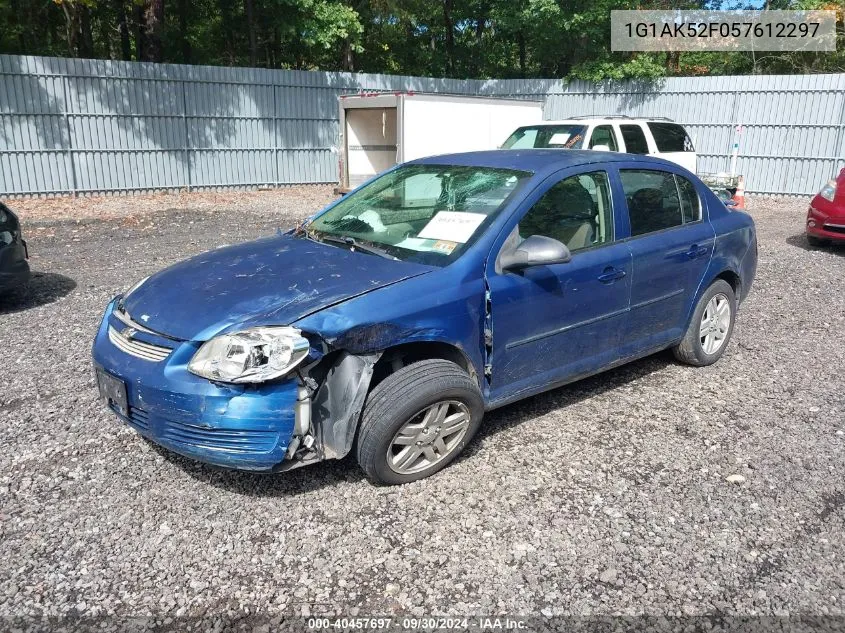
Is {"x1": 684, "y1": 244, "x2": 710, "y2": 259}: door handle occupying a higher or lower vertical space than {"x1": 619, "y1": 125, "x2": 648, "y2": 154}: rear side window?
lower

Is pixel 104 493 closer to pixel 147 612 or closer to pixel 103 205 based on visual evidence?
pixel 147 612

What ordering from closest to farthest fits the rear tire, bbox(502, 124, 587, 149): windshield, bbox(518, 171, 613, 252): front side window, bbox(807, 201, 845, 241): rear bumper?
bbox(518, 171, 613, 252): front side window < the rear tire < bbox(807, 201, 845, 241): rear bumper < bbox(502, 124, 587, 149): windshield

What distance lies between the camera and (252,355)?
3.01 metres

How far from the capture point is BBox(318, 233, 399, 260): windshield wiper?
3.77 meters

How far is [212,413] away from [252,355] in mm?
307

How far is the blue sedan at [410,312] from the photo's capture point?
3.06 meters

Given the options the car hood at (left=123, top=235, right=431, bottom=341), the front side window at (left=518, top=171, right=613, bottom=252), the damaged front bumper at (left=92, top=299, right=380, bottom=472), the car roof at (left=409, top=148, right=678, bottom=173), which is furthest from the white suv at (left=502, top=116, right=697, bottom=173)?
the damaged front bumper at (left=92, top=299, right=380, bottom=472)

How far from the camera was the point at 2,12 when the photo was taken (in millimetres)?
19062

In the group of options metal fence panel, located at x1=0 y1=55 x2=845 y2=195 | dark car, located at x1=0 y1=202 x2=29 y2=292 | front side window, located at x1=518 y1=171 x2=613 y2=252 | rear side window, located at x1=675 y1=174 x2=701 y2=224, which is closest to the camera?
front side window, located at x1=518 y1=171 x2=613 y2=252

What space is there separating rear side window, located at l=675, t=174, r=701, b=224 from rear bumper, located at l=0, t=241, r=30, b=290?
558 centimetres

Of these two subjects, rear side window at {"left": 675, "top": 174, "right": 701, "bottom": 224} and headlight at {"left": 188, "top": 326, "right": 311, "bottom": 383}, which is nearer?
headlight at {"left": 188, "top": 326, "right": 311, "bottom": 383}

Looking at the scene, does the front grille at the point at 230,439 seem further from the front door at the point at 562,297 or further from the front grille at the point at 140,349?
the front door at the point at 562,297

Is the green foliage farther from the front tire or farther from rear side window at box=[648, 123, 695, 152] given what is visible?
the front tire

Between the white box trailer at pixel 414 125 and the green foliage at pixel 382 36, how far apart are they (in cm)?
570
